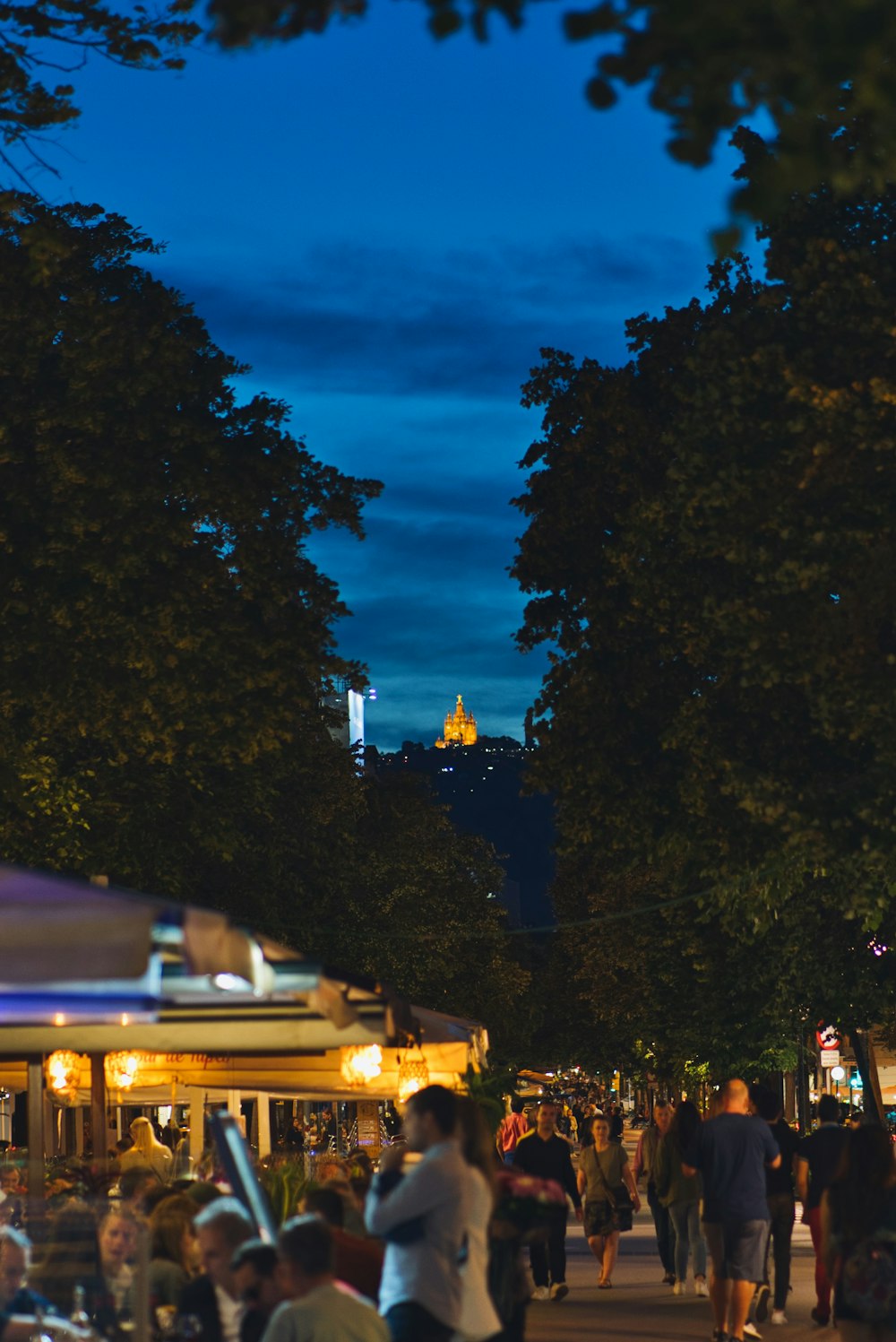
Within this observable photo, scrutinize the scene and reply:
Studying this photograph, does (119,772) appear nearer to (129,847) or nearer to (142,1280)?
(129,847)

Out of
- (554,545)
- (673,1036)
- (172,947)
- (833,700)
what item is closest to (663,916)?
(673,1036)

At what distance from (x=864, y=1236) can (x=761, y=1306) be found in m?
7.12

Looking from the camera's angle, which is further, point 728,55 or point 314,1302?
point 314,1302

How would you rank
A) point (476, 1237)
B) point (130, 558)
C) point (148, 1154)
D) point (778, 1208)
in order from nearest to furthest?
point (476, 1237) < point (778, 1208) < point (148, 1154) < point (130, 558)

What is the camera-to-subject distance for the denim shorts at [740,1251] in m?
15.2

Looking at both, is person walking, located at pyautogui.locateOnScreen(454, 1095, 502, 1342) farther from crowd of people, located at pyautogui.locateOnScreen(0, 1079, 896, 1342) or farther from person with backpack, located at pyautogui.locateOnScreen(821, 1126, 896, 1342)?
person with backpack, located at pyautogui.locateOnScreen(821, 1126, 896, 1342)

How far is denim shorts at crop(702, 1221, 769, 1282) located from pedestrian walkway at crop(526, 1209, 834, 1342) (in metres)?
0.79

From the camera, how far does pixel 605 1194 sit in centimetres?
2095

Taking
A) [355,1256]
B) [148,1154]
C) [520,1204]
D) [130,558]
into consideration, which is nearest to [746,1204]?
[520,1204]

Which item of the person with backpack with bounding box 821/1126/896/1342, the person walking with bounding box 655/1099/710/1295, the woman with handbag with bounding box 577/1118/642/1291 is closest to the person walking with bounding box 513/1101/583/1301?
the woman with handbag with bounding box 577/1118/642/1291

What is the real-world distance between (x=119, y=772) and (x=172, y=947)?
20077 mm

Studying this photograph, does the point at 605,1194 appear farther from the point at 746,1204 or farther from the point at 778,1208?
the point at 746,1204

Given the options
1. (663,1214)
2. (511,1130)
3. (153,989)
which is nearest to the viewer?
(153,989)

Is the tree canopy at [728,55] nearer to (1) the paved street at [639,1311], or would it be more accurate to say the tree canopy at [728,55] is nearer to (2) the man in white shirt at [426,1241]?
(2) the man in white shirt at [426,1241]
